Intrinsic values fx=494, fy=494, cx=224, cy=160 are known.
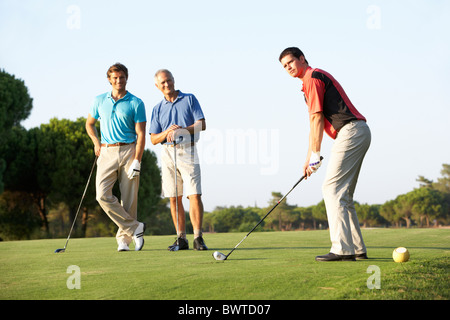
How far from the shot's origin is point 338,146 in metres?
5.73

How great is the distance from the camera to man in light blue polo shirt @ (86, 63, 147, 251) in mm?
8039

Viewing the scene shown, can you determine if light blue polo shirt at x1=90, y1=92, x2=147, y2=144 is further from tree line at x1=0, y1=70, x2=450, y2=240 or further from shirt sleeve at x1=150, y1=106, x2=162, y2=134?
tree line at x1=0, y1=70, x2=450, y2=240

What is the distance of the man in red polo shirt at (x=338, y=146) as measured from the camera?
Answer: 221 inches

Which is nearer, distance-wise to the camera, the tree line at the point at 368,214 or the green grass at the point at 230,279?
the green grass at the point at 230,279

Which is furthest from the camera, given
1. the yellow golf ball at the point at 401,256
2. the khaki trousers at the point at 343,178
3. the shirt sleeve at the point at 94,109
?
the shirt sleeve at the point at 94,109

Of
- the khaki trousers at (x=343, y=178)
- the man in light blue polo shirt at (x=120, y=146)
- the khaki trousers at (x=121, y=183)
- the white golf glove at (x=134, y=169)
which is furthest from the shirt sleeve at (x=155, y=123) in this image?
the khaki trousers at (x=343, y=178)

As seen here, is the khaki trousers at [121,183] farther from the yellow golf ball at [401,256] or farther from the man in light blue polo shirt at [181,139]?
the yellow golf ball at [401,256]

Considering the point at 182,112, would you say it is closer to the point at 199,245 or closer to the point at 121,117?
the point at 121,117

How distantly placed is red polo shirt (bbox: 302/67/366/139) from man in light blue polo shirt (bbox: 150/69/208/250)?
8.30 feet

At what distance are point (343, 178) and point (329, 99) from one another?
93cm

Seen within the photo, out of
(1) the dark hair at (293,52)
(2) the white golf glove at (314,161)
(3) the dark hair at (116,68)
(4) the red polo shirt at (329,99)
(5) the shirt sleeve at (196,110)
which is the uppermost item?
(3) the dark hair at (116,68)

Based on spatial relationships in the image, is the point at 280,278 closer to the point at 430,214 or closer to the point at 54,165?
the point at 54,165
